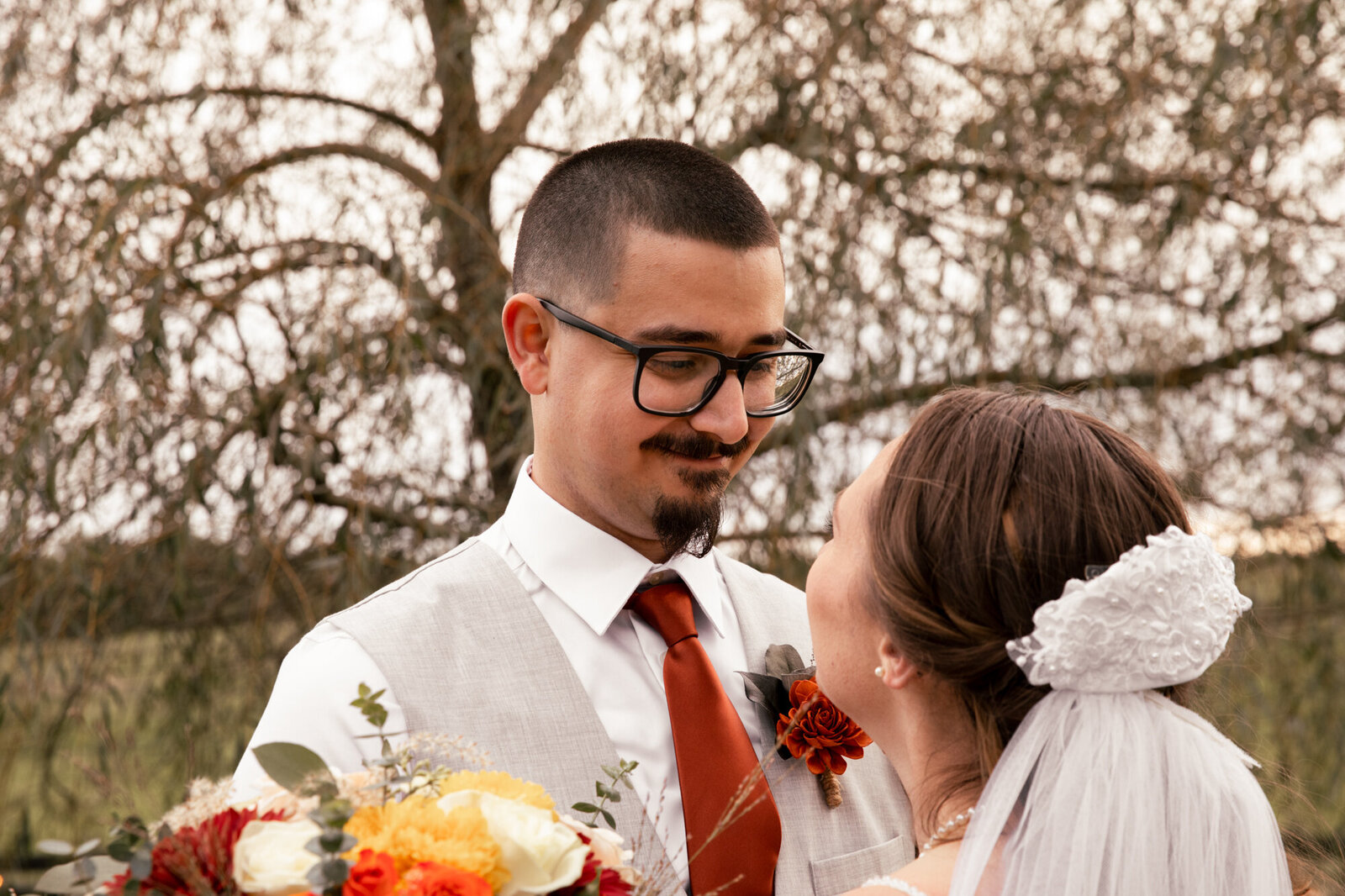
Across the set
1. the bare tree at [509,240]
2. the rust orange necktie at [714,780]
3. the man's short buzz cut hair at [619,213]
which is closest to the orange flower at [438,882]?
the rust orange necktie at [714,780]

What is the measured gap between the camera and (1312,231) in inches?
141

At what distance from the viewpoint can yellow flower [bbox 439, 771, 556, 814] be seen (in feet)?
4.25

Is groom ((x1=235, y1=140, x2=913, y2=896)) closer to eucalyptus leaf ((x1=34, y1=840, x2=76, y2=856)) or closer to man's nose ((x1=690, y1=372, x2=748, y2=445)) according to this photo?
man's nose ((x1=690, y1=372, x2=748, y2=445))

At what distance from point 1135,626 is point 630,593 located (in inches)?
31.0

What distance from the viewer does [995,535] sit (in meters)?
1.60

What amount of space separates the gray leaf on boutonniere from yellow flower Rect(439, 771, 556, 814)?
75 cm

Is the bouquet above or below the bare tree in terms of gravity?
below

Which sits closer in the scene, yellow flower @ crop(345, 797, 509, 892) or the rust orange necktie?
yellow flower @ crop(345, 797, 509, 892)

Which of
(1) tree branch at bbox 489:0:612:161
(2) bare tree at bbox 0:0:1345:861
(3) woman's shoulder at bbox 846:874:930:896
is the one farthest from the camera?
(1) tree branch at bbox 489:0:612:161

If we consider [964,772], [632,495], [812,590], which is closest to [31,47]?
[632,495]

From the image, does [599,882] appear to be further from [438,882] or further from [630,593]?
[630,593]

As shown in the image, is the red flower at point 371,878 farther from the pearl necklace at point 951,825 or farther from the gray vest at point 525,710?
the pearl necklace at point 951,825

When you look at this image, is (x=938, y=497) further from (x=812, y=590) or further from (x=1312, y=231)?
(x=1312, y=231)

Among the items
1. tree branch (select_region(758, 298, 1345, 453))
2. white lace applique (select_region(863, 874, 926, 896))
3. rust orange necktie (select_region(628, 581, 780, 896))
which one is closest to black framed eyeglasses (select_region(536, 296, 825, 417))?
rust orange necktie (select_region(628, 581, 780, 896))
